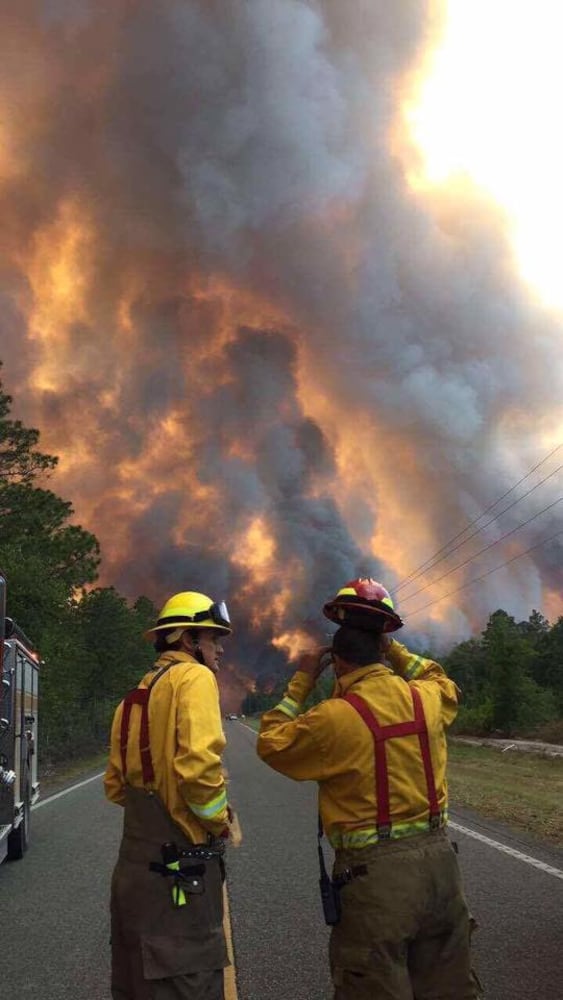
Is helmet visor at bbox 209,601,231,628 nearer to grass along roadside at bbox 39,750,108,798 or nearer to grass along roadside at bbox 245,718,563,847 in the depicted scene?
grass along roadside at bbox 245,718,563,847

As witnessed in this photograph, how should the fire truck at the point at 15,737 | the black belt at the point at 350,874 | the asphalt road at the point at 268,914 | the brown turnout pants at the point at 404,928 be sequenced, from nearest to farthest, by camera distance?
the brown turnout pants at the point at 404,928, the black belt at the point at 350,874, the asphalt road at the point at 268,914, the fire truck at the point at 15,737

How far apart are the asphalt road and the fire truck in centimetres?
50

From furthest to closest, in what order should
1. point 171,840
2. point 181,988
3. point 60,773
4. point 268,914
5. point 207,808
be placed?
point 60,773
point 268,914
point 171,840
point 207,808
point 181,988

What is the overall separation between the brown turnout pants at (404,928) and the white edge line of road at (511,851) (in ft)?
18.4

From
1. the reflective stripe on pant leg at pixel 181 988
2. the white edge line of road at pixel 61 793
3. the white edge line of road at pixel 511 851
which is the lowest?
the white edge line of road at pixel 511 851

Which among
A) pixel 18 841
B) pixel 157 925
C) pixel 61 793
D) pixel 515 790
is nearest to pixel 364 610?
pixel 157 925

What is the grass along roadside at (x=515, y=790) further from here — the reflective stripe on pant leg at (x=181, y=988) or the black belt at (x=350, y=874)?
the black belt at (x=350, y=874)

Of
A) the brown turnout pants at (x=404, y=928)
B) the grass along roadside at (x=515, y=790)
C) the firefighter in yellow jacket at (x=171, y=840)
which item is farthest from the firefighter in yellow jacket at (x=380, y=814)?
the grass along roadside at (x=515, y=790)

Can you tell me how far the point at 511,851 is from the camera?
893 cm

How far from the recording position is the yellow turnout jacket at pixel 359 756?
2.71 meters

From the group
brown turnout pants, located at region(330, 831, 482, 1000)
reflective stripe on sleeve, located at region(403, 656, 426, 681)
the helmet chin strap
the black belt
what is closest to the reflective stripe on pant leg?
brown turnout pants, located at region(330, 831, 482, 1000)

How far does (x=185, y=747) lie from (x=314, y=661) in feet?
1.97

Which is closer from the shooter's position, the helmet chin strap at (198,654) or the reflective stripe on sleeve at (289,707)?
the reflective stripe on sleeve at (289,707)

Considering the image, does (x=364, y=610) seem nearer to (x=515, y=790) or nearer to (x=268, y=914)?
(x=268, y=914)
